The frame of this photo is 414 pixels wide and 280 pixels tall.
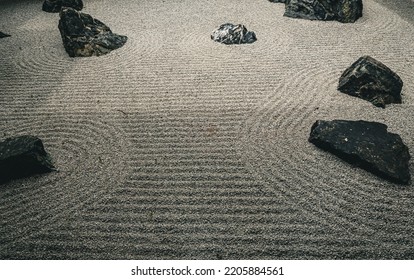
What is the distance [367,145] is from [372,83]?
4.79 ft

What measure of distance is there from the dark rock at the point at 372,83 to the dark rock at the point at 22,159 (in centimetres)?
394

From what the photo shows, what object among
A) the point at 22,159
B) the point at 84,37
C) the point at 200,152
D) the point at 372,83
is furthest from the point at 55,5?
the point at 372,83

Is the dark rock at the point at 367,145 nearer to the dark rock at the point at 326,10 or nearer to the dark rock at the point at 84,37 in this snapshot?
the dark rock at the point at 84,37

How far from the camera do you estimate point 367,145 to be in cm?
303

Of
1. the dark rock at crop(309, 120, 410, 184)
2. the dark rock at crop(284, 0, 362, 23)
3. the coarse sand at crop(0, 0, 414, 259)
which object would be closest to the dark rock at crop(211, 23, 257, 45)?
the coarse sand at crop(0, 0, 414, 259)

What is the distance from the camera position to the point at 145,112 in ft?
13.1

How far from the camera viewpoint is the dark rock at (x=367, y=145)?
9.35 feet

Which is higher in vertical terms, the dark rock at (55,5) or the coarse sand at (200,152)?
the dark rock at (55,5)

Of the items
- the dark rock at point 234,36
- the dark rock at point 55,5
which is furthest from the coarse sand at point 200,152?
the dark rock at point 55,5

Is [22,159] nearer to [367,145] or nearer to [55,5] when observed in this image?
[367,145]

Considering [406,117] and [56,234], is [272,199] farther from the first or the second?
[406,117]

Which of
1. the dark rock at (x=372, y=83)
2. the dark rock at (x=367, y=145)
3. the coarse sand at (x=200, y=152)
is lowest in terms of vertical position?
the coarse sand at (x=200, y=152)

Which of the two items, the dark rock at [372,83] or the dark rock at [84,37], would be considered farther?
the dark rock at [84,37]
